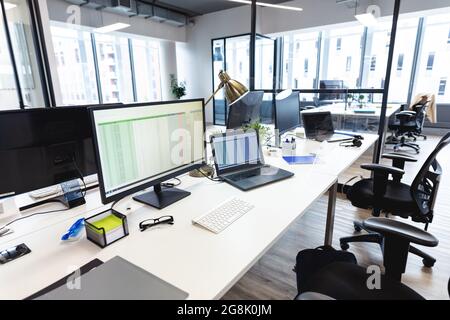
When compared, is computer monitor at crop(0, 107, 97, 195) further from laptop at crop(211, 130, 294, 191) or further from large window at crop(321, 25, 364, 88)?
large window at crop(321, 25, 364, 88)

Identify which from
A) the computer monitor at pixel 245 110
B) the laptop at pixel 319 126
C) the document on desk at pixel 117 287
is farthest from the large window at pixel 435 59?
the document on desk at pixel 117 287

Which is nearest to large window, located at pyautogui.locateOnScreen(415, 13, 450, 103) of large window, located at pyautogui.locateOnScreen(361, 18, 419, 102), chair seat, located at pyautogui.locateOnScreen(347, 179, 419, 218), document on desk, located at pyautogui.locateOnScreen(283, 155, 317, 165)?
large window, located at pyautogui.locateOnScreen(361, 18, 419, 102)

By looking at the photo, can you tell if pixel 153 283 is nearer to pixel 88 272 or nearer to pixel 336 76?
pixel 88 272

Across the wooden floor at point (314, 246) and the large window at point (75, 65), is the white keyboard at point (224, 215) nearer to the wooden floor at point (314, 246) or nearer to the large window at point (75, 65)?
the wooden floor at point (314, 246)

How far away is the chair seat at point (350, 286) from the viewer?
106 cm

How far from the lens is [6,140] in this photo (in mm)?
1150

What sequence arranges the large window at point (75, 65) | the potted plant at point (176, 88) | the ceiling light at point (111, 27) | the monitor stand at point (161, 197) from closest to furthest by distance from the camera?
the monitor stand at point (161, 197) → the ceiling light at point (111, 27) → the large window at point (75, 65) → the potted plant at point (176, 88)

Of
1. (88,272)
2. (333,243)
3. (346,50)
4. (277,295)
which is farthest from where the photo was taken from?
(346,50)

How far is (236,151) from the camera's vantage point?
5.67 ft

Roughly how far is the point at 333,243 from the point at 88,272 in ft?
6.52

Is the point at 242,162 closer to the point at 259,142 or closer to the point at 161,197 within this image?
the point at 259,142

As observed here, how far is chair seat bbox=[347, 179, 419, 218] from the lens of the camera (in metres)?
1.86

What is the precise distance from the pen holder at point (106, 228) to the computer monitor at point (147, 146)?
0.08 meters
